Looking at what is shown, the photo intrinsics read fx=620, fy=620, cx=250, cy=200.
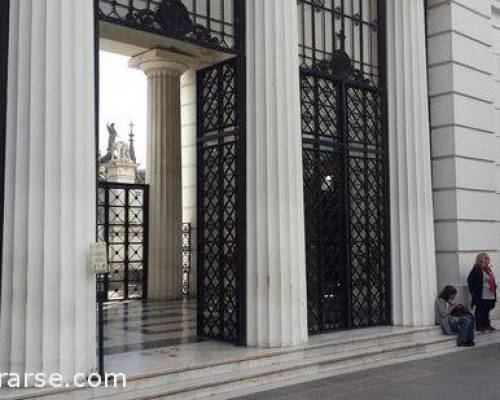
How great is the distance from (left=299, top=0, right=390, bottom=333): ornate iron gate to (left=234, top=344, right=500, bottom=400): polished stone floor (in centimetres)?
174

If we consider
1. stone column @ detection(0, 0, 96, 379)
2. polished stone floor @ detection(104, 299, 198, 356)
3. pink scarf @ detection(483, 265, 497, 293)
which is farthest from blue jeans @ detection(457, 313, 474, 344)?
stone column @ detection(0, 0, 96, 379)

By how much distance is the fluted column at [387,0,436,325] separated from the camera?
11.6 metres

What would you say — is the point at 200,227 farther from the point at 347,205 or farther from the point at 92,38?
the point at 92,38

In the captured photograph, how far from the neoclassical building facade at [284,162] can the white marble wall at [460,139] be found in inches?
1.5

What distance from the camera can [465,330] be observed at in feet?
36.2

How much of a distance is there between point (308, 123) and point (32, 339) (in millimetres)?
5799

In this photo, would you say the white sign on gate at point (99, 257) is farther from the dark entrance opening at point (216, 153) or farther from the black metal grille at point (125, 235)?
the black metal grille at point (125, 235)

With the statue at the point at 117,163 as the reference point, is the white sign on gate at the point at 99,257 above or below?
below

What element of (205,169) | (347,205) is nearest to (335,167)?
(347,205)

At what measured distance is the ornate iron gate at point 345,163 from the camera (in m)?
10.6

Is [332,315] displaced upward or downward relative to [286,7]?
downward

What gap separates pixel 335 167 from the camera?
36.0ft

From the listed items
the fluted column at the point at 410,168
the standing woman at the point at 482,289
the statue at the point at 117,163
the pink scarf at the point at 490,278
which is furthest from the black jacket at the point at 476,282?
the statue at the point at 117,163

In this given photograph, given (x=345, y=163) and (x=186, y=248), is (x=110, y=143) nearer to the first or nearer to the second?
(x=186, y=248)
